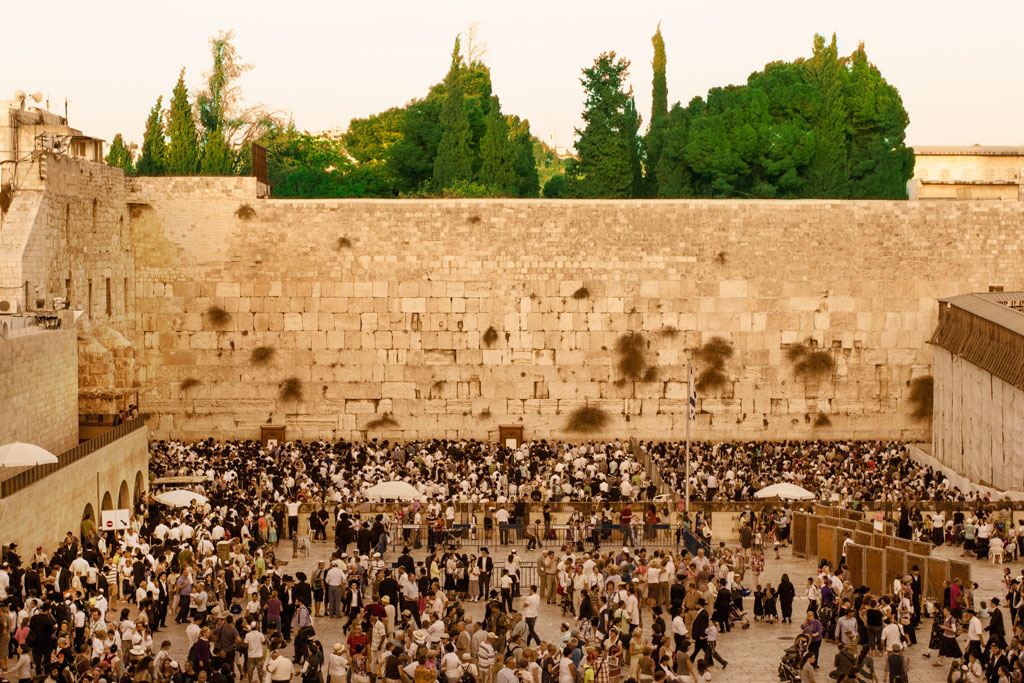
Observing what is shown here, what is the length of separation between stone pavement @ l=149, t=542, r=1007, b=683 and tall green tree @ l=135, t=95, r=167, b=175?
26317mm

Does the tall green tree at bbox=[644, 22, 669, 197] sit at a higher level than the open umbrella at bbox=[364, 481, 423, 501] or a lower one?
higher

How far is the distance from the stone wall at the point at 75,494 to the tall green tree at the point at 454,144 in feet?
65.7

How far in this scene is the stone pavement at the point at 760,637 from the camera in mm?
16859

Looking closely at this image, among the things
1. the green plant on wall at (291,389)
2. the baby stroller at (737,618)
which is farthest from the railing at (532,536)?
the green plant on wall at (291,389)

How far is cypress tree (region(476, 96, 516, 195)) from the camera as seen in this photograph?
1795 inches

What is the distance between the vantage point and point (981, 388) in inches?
1171

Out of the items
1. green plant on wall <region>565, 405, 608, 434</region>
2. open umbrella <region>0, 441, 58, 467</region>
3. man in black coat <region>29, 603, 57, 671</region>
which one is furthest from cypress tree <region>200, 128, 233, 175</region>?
man in black coat <region>29, 603, 57, 671</region>

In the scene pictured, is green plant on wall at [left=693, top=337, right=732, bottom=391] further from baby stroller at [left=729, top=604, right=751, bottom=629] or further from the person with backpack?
the person with backpack

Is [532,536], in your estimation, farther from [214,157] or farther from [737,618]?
[214,157]

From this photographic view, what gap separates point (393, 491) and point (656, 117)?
3128cm

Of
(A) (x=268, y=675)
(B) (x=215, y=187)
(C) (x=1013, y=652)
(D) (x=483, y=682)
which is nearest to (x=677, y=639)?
(D) (x=483, y=682)

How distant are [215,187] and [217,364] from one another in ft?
15.8

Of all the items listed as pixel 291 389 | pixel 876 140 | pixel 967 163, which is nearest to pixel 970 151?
pixel 967 163

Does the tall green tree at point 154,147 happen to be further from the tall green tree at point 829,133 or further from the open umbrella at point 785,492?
the open umbrella at point 785,492
